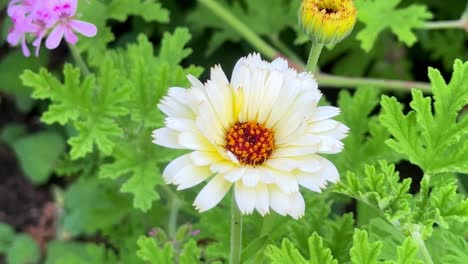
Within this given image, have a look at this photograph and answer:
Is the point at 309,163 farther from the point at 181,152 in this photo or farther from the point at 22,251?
the point at 22,251

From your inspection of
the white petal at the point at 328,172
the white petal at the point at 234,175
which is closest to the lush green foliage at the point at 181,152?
the white petal at the point at 328,172

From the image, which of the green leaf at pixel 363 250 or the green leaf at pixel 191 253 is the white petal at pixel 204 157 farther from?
the green leaf at pixel 191 253

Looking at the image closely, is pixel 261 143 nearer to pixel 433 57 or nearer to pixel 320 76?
pixel 320 76

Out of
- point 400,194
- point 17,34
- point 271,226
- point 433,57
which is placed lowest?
point 271,226

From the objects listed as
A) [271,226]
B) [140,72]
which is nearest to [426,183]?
[271,226]

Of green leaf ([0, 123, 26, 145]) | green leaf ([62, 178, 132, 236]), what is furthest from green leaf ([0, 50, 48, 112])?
green leaf ([62, 178, 132, 236])

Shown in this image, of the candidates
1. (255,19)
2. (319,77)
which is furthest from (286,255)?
(255,19)
